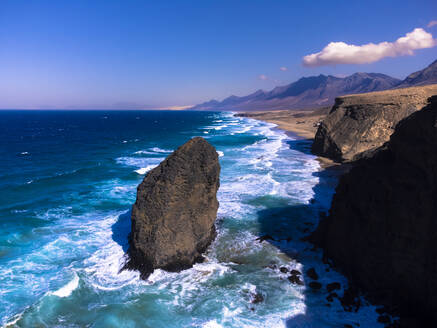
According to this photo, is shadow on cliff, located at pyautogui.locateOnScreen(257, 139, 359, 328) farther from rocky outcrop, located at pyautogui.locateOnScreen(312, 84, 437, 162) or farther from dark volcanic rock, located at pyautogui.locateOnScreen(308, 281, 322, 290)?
rocky outcrop, located at pyautogui.locateOnScreen(312, 84, 437, 162)

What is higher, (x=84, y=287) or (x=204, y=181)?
(x=204, y=181)

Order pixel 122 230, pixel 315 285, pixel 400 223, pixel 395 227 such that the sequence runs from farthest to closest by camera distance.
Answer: pixel 122 230, pixel 315 285, pixel 395 227, pixel 400 223

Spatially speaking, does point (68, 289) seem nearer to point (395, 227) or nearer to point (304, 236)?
point (304, 236)

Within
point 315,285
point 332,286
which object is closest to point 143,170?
point 315,285

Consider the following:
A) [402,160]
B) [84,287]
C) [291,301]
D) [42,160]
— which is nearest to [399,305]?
[291,301]

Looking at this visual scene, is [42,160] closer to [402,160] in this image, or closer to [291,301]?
[291,301]

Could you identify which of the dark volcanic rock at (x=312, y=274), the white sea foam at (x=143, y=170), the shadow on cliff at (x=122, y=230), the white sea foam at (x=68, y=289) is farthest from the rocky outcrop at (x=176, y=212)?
the white sea foam at (x=143, y=170)
